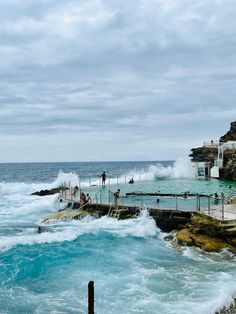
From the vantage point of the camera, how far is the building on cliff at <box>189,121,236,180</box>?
6266cm

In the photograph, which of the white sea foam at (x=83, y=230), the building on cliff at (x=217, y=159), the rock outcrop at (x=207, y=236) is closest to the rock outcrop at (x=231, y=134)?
the building on cliff at (x=217, y=159)

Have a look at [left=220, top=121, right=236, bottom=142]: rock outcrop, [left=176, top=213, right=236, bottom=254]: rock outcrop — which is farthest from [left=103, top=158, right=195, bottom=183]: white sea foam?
[left=176, top=213, right=236, bottom=254]: rock outcrop

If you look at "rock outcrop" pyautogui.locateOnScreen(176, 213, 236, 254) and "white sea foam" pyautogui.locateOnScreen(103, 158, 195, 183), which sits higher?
"white sea foam" pyautogui.locateOnScreen(103, 158, 195, 183)

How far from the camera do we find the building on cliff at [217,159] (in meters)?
62.7

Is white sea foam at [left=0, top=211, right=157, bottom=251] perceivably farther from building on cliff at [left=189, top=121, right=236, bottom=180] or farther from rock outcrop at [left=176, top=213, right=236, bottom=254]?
building on cliff at [left=189, top=121, right=236, bottom=180]

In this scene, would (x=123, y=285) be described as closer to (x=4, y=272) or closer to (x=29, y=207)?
(x=4, y=272)

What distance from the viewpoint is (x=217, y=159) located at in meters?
65.6

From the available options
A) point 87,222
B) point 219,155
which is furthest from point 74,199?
point 219,155

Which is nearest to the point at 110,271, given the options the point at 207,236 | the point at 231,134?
the point at 207,236

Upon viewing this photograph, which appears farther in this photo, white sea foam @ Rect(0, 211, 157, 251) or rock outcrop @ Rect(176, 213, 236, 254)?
white sea foam @ Rect(0, 211, 157, 251)

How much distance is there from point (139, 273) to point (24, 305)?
5.44 m

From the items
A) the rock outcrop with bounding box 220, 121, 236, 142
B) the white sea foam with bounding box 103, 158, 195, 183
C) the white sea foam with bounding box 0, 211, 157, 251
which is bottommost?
the white sea foam with bounding box 0, 211, 157, 251

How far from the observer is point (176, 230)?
2483cm

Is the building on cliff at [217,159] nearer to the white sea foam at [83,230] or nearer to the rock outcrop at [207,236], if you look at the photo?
the white sea foam at [83,230]
